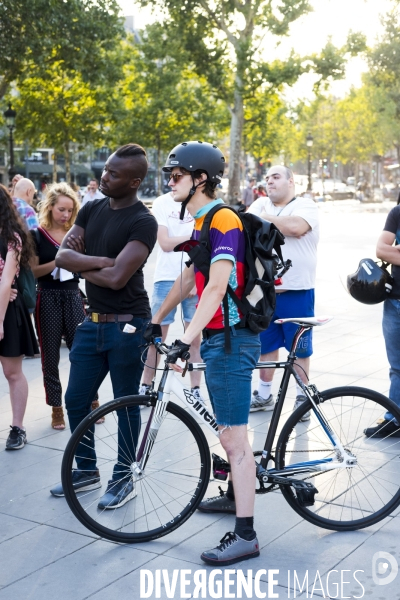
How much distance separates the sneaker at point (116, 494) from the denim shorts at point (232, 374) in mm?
796

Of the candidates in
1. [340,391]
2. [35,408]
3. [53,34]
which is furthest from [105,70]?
[340,391]

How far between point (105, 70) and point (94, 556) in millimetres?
23428

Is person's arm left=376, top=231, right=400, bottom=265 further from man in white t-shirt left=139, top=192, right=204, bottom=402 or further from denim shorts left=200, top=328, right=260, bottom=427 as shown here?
denim shorts left=200, top=328, right=260, bottom=427

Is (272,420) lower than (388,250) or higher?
lower

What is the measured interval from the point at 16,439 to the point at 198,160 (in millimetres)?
2727

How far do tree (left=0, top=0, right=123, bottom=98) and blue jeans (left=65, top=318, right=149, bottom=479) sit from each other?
19.5m

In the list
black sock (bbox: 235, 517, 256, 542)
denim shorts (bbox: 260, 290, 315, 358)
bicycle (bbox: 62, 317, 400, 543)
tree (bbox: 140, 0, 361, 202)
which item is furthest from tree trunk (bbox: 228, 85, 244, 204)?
black sock (bbox: 235, 517, 256, 542)

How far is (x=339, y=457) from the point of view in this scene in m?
4.08

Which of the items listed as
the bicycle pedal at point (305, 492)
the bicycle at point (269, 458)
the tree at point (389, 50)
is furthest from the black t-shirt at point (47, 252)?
the tree at point (389, 50)

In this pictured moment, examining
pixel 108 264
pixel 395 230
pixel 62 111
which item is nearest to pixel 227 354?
pixel 108 264

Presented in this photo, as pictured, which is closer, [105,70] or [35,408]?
[35,408]

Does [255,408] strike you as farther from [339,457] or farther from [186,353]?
[186,353]

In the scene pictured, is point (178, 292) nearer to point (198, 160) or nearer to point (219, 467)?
point (198, 160)

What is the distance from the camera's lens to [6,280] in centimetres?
543
